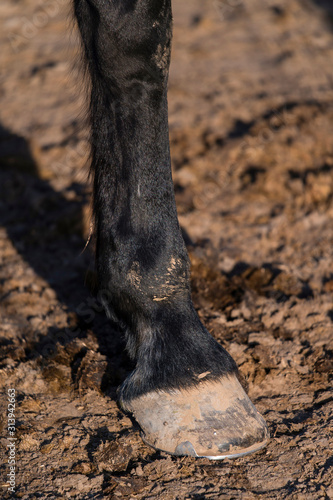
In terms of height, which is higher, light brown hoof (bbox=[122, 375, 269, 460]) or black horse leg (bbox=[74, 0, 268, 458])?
black horse leg (bbox=[74, 0, 268, 458])

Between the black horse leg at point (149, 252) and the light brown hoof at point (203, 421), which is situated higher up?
the black horse leg at point (149, 252)

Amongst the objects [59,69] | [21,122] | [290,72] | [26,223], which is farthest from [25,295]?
[290,72]

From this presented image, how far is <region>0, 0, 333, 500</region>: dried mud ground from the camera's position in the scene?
152 cm

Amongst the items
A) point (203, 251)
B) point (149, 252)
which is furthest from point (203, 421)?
point (203, 251)

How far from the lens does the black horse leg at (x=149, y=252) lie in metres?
1.55

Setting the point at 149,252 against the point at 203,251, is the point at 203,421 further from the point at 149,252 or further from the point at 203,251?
the point at 203,251

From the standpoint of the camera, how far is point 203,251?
8.29ft

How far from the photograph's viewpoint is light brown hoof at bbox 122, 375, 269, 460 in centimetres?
153

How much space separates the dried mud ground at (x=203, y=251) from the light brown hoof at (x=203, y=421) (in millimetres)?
40

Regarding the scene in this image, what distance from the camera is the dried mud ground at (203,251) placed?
152 cm

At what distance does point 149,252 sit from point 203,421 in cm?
52

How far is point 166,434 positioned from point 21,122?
2.64 m

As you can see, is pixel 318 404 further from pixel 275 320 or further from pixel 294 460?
pixel 275 320

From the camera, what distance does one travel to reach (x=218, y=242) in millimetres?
2635
